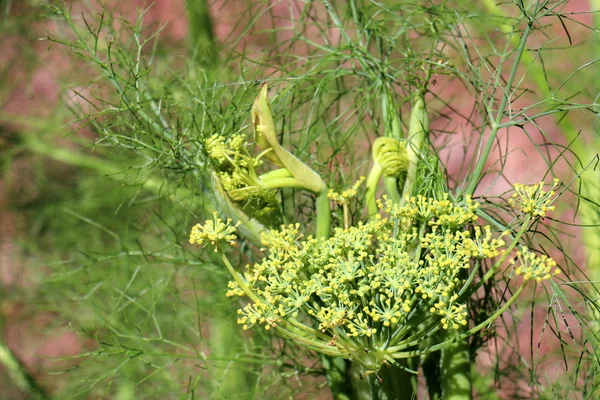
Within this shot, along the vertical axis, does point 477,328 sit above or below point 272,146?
below

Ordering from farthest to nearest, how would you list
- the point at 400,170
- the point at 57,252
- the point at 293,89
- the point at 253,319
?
1. the point at 57,252
2. the point at 293,89
3. the point at 400,170
4. the point at 253,319

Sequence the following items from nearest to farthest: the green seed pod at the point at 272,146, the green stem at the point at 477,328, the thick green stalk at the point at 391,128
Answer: the green stem at the point at 477,328
the green seed pod at the point at 272,146
the thick green stalk at the point at 391,128

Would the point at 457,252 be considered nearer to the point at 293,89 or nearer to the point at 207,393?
the point at 293,89

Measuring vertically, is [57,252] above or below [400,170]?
below

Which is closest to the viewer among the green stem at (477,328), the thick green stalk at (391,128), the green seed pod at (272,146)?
the green stem at (477,328)

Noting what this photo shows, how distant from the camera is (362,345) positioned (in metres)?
0.73

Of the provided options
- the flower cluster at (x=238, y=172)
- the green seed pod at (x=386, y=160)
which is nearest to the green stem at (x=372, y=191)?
the green seed pod at (x=386, y=160)

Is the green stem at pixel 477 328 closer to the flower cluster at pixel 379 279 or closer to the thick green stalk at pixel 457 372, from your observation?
the flower cluster at pixel 379 279

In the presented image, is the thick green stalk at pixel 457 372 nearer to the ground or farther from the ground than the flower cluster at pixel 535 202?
nearer to the ground

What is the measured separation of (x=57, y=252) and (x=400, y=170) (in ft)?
4.77

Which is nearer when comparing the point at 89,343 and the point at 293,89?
the point at 293,89

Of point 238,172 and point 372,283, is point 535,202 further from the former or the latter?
point 238,172

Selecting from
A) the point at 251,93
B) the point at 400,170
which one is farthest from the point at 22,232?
the point at 400,170

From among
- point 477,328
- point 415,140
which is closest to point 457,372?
point 477,328
